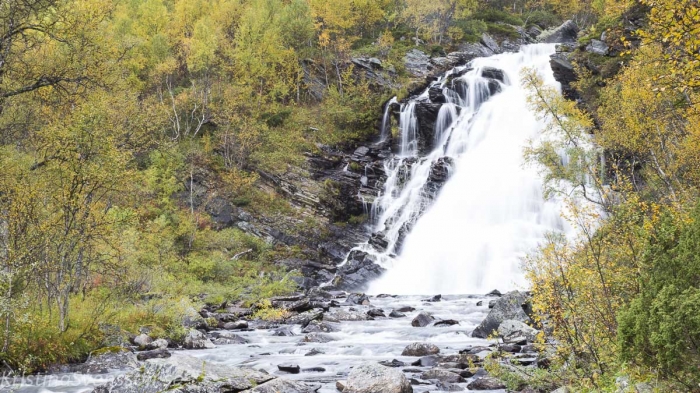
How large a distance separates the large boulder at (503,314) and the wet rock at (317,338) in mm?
4793

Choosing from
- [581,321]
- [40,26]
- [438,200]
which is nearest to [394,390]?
[581,321]

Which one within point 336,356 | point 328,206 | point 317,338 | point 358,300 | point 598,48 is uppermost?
point 598,48

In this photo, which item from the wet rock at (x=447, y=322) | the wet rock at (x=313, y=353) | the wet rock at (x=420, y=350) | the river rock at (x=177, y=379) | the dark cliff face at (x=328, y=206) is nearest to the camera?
the river rock at (x=177, y=379)

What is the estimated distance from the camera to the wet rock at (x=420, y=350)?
43.0 ft

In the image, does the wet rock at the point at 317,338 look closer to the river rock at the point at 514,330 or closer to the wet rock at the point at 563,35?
the river rock at the point at 514,330

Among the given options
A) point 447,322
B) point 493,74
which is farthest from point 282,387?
point 493,74

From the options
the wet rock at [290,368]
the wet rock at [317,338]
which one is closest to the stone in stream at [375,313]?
the wet rock at [317,338]

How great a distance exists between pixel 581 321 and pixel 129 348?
36.9 ft

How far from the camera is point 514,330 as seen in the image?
13.8 meters

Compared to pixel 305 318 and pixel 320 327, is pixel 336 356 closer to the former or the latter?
pixel 320 327

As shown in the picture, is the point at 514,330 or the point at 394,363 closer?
the point at 394,363

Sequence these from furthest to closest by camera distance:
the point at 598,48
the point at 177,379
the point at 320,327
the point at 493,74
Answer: the point at 493,74
the point at 598,48
the point at 320,327
the point at 177,379

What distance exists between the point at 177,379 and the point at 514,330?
9.73 metres

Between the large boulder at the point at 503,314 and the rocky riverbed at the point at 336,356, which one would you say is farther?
the large boulder at the point at 503,314
